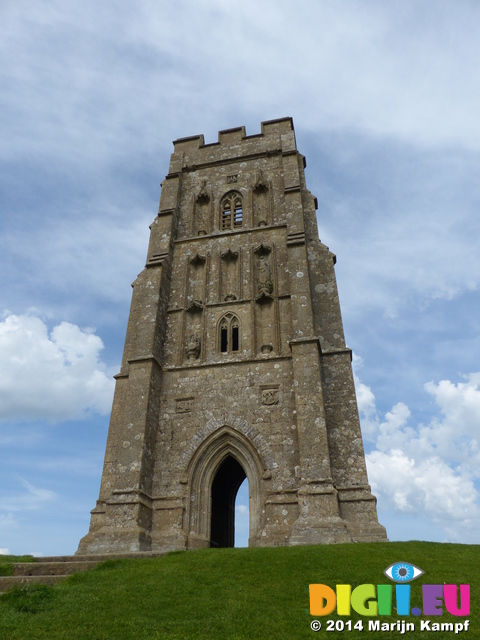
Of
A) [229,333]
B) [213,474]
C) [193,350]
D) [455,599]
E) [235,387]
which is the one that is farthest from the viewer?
[229,333]

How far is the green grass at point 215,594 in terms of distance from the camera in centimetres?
722

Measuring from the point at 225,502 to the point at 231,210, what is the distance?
14035 millimetres

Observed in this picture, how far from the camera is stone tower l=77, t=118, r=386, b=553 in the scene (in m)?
15.1

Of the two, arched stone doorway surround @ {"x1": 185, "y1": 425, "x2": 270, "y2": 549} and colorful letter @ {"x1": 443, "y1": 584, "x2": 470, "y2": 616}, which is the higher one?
arched stone doorway surround @ {"x1": 185, "y1": 425, "x2": 270, "y2": 549}

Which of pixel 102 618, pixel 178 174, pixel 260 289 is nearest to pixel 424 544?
pixel 102 618

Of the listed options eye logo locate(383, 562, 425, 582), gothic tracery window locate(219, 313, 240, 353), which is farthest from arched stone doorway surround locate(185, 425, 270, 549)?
eye logo locate(383, 562, 425, 582)

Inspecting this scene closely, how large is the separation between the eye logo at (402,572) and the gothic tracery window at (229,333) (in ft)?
35.2

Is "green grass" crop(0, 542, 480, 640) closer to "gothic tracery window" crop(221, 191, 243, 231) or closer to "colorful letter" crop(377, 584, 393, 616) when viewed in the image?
"colorful letter" crop(377, 584, 393, 616)

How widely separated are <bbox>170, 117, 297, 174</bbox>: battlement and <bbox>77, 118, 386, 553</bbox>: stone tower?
51.9 inches

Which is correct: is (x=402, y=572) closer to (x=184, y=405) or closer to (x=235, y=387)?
(x=235, y=387)

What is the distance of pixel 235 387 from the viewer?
17.9 meters

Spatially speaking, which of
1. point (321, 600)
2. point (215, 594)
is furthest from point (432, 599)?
point (215, 594)

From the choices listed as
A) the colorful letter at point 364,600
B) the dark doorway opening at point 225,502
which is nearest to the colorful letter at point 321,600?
the colorful letter at point 364,600

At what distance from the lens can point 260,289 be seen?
→ 20.3 metres
